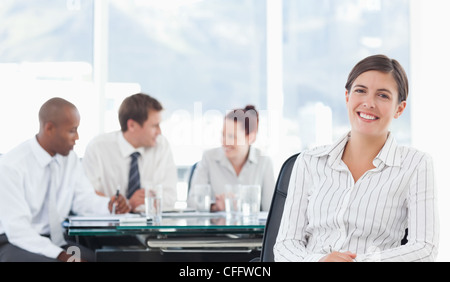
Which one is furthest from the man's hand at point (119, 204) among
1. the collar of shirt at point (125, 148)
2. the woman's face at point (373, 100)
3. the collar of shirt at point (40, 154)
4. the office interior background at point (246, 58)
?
the office interior background at point (246, 58)

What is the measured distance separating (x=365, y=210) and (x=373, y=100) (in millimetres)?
245

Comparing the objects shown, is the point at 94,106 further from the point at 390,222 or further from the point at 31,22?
the point at 390,222

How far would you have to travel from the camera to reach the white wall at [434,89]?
3.66m

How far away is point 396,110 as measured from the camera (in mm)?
1343

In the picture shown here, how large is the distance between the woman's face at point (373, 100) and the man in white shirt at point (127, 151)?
159cm

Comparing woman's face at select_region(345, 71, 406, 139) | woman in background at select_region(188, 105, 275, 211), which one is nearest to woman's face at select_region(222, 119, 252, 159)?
woman in background at select_region(188, 105, 275, 211)

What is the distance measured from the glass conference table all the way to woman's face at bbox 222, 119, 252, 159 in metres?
0.93

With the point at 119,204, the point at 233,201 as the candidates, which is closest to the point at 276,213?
the point at 233,201

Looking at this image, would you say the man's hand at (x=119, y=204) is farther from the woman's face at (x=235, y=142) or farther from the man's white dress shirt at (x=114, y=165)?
the woman's face at (x=235, y=142)

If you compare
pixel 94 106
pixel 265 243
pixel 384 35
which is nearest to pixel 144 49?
pixel 94 106

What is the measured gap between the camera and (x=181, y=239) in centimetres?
193

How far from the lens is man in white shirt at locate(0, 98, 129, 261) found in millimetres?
1753

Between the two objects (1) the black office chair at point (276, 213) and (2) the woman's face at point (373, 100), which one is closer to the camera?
(2) the woman's face at point (373, 100)

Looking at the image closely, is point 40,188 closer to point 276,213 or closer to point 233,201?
point 233,201
